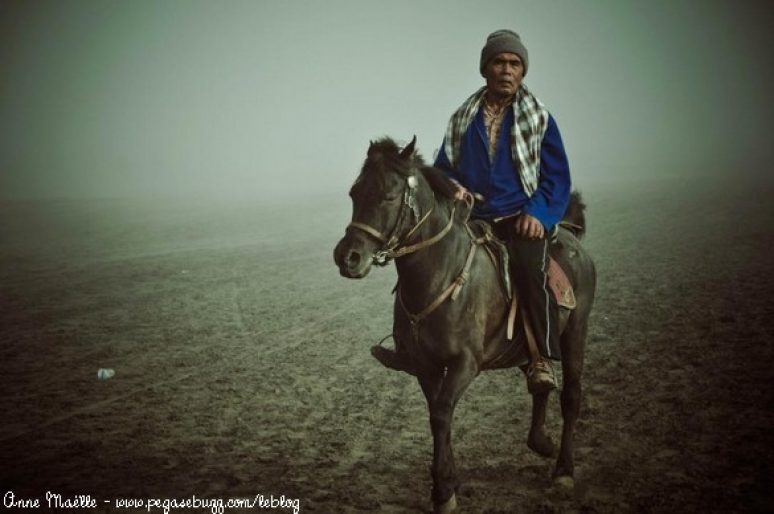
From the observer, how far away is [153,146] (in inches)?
2975

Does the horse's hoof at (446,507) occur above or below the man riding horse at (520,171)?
below

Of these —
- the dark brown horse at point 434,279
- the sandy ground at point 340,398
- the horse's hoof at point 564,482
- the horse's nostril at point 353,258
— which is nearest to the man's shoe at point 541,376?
the dark brown horse at point 434,279

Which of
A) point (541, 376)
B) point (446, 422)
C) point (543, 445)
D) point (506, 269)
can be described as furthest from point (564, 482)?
point (506, 269)

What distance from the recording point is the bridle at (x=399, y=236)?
2.82 metres

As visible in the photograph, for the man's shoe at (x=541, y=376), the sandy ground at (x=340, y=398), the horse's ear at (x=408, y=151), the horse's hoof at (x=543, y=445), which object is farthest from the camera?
the horse's hoof at (x=543, y=445)

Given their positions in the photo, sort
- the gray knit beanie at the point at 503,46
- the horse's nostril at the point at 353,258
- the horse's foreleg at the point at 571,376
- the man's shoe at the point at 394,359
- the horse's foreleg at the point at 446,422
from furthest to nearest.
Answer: the horse's foreleg at the point at 571,376, the man's shoe at the point at 394,359, the gray knit beanie at the point at 503,46, the horse's foreleg at the point at 446,422, the horse's nostril at the point at 353,258

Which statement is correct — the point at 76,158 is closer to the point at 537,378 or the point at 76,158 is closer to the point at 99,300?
the point at 99,300

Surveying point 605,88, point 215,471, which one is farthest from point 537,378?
point 605,88

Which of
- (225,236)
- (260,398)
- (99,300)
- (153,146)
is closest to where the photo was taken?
(260,398)

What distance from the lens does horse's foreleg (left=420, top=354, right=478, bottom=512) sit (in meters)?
3.01

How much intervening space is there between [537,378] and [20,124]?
8942 cm

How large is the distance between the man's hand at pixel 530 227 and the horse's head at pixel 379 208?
883 mm

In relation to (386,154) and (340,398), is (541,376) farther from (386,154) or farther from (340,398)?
(340,398)

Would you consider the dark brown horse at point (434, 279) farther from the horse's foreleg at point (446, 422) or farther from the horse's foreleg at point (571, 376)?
the horse's foreleg at point (571, 376)
